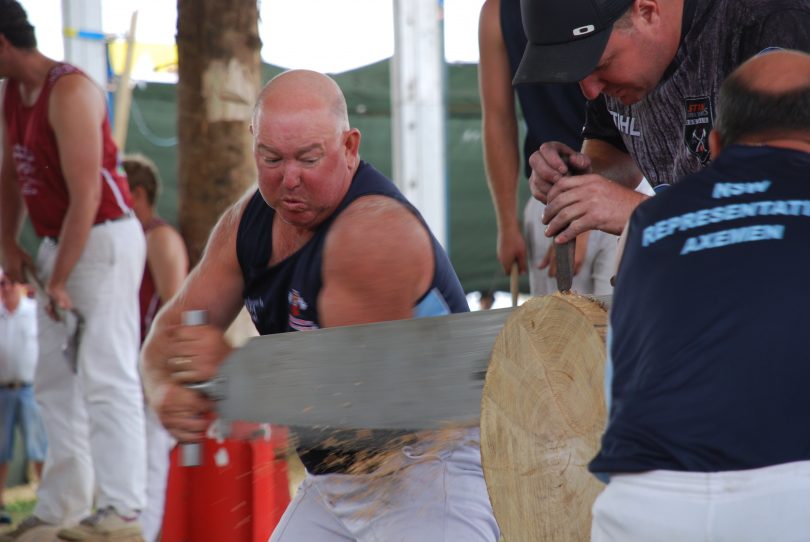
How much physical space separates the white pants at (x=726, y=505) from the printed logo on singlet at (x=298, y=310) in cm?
115

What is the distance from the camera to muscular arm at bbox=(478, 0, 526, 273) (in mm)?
4238

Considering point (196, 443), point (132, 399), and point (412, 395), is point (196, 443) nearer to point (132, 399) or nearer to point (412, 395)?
point (412, 395)

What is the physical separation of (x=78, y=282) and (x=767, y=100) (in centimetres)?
364

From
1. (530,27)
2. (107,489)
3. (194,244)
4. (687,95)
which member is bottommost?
(107,489)

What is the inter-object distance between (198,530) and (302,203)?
1.68 meters

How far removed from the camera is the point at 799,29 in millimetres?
2338

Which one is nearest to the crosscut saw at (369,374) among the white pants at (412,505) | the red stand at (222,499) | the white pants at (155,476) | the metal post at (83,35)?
the white pants at (412,505)

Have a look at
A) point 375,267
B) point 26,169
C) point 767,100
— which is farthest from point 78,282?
point 767,100

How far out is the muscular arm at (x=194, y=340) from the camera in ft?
8.16

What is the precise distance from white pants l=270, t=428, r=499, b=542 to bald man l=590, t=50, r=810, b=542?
827 mm

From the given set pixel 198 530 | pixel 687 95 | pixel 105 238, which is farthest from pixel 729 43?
pixel 105 238

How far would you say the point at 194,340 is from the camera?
2494mm

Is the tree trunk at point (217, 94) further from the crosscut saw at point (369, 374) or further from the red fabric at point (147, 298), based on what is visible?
the crosscut saw at point (369, 374)

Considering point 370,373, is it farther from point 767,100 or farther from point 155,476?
point 155,476
